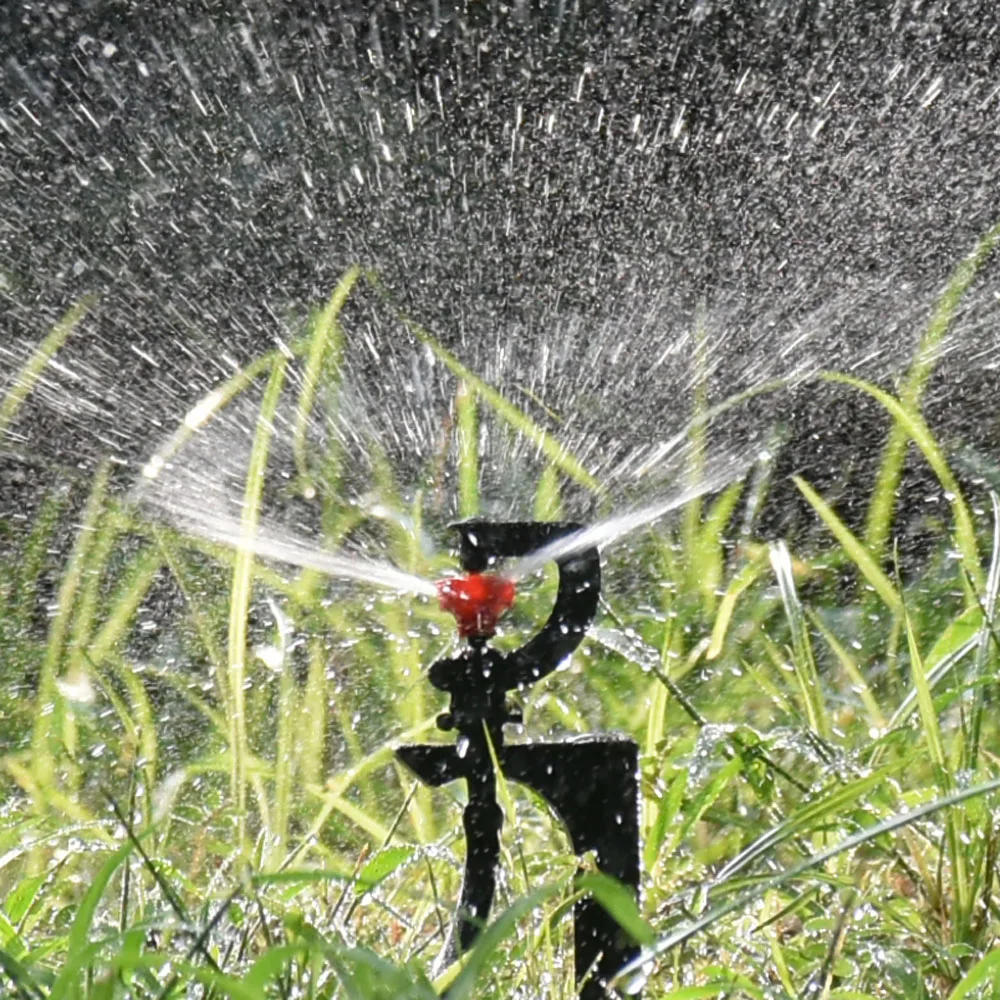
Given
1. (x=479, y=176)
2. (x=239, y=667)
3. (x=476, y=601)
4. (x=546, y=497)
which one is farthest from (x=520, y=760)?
(x=479, y=176)

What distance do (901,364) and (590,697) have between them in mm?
1268

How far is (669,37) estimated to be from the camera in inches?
148

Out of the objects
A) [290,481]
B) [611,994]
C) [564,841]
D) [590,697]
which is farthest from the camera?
[290,481]

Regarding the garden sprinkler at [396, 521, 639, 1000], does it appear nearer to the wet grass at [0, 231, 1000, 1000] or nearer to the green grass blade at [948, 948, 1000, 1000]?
the wet grass at [0, 231, 1000, 1000]

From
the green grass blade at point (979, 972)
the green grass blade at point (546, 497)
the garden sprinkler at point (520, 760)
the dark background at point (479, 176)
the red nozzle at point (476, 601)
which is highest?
the dark background at point (479, 176)

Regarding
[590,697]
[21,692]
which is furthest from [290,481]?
[590,697]

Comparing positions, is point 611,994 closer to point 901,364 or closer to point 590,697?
point 590,697

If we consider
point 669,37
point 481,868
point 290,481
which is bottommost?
point 481,868

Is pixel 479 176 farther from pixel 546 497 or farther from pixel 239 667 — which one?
pixel 239 667

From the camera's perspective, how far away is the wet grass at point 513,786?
0.94 m

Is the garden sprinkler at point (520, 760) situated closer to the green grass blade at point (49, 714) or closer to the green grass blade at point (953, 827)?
the green grass blade at point (953, 827)

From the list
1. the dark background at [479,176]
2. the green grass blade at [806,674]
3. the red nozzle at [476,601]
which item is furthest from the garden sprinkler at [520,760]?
the dark background at [479,176]

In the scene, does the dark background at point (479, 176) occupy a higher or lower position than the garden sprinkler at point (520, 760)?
higher

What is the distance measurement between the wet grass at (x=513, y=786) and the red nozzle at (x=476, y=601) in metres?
0.16
